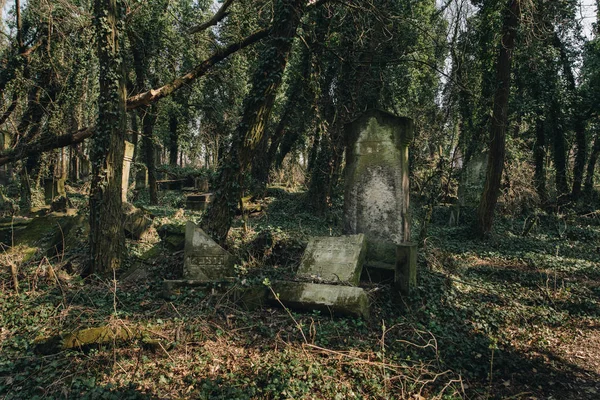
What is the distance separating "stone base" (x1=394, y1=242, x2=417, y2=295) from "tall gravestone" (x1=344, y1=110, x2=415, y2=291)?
2.64 ft

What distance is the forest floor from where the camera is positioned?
296cm

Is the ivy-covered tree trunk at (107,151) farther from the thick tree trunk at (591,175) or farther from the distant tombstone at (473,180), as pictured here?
the thick tree trunk at (591,175)

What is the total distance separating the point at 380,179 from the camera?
6027mm

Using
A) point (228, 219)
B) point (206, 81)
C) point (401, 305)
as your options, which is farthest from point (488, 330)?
point (206, 81)

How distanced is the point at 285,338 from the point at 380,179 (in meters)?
3.30

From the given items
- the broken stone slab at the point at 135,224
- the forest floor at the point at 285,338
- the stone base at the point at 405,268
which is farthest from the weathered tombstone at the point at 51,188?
the stone base at the point at 405,268

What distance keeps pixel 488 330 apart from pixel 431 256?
7.23 feet

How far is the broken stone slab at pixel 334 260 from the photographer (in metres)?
4.79

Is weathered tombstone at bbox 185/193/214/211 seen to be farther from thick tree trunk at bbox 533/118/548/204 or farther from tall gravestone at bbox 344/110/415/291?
thick tree trunk at bbox 533/118/548/204

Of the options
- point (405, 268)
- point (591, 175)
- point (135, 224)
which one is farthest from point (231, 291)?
point (591, 175)

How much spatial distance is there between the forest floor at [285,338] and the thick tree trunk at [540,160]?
8.33 metres

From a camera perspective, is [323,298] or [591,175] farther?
[591,175]

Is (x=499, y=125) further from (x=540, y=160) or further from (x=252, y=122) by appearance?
(x=540, y=160)

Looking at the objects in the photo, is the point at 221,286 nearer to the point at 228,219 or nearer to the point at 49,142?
the point at 228,219
